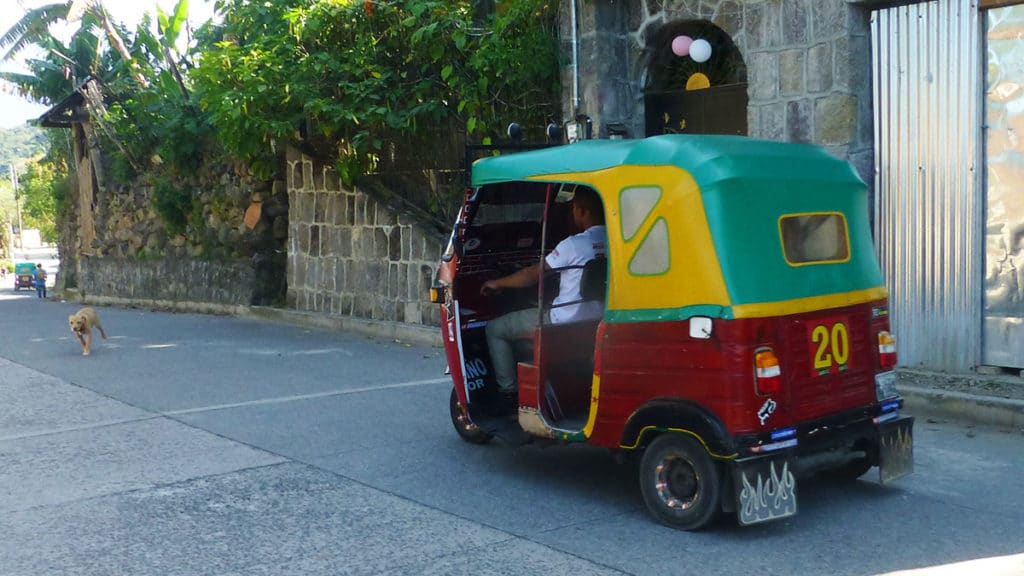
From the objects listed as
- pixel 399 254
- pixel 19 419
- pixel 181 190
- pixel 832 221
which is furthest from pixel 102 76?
pixel 832 221

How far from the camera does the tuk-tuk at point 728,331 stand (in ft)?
17.3

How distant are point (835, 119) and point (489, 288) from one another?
384cm

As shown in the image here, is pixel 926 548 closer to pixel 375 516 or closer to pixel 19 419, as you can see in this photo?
pixel 375 516

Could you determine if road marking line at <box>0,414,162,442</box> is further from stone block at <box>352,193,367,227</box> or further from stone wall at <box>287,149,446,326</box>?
stone block at <box>352,193,367,227</box>

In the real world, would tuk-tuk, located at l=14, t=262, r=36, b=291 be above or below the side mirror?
above

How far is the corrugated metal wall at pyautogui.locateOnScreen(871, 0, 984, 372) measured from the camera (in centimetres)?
845

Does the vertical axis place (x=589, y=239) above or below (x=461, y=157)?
below

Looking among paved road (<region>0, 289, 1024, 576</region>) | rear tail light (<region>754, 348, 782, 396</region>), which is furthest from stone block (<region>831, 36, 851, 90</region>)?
rear tail light (<region>754, 348, 782, 396</region>)

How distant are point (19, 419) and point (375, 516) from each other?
472 cm

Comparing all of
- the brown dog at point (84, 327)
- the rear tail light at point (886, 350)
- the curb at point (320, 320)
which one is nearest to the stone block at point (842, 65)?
the rear tail light at point (886, 350)

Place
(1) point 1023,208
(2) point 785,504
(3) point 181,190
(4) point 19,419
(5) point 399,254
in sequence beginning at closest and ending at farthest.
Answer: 1. (2) point 785,504
2. (1) point 1023,208
3. (4) point 19,419
4. (5) point 399,254
5. (3) point 181,190

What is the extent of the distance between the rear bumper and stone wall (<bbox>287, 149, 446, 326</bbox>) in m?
8.17

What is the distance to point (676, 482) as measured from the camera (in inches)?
221

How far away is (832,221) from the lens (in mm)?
5879
